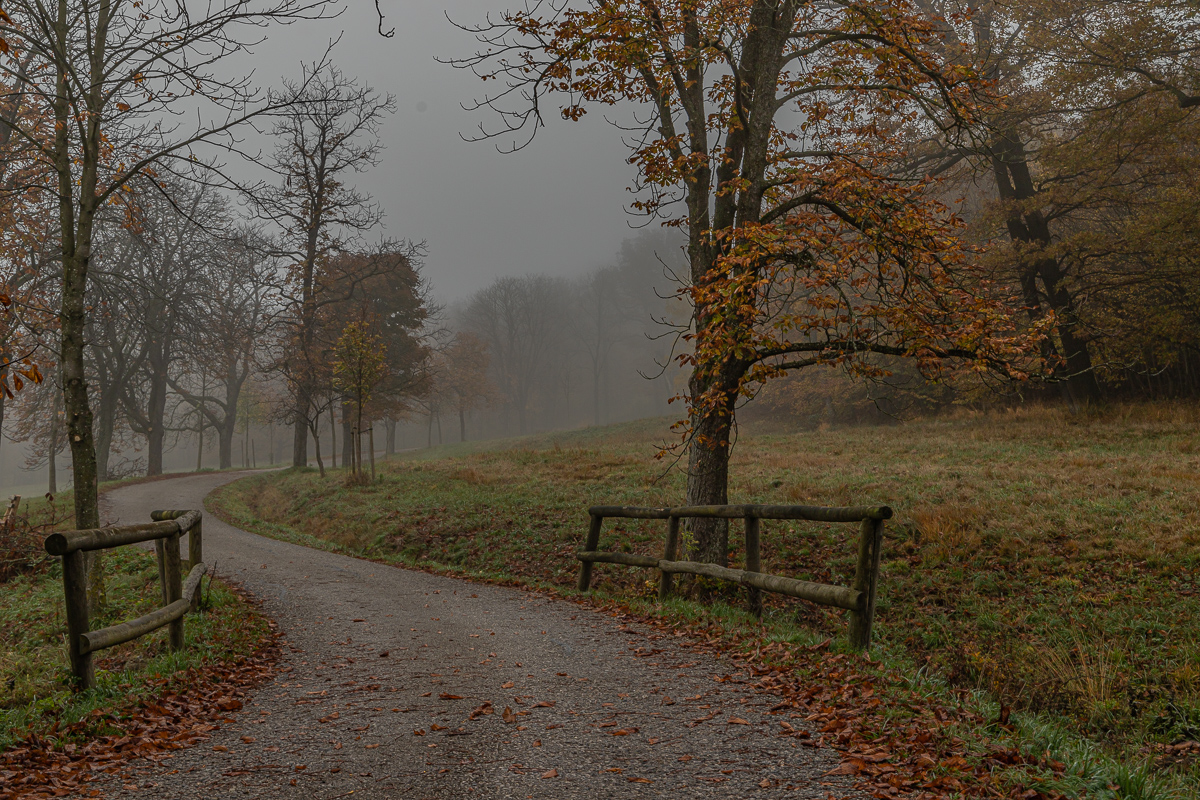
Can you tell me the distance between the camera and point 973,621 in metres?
8.32

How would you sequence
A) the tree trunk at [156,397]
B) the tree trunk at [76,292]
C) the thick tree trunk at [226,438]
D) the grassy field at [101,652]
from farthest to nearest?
the thick tree trunk at [226,438] → the tree trunk at [156,397] → the tree trunk at [76,292] → the grassy field at [101,652]

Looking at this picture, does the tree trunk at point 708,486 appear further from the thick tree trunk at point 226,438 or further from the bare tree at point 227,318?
the thick tree trunk at point 226,438

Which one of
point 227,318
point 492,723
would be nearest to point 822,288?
point 492,723

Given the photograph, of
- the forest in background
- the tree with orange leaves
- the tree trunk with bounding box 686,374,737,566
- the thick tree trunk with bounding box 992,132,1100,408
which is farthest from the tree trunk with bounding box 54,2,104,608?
the thick tree trunk with bounding box 992,132,1100,408

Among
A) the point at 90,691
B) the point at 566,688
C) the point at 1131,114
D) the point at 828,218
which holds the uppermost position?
the point at 1131,114

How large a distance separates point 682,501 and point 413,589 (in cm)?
593

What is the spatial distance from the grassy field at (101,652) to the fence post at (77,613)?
131 millimetres

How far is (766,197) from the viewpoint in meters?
9.73

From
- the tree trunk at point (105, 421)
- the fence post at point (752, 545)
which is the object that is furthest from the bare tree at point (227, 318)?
the fence post at point (752, 545)

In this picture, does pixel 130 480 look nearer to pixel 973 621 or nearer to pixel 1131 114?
pixel 973 621

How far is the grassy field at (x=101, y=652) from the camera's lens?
479 cm

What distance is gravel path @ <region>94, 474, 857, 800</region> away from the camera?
377 cm

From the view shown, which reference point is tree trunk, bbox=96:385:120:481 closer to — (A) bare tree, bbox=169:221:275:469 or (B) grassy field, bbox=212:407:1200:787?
(A) bare tree, bbox=169:221:275:469

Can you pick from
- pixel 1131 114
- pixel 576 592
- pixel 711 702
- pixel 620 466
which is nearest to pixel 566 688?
pixel 711 702
